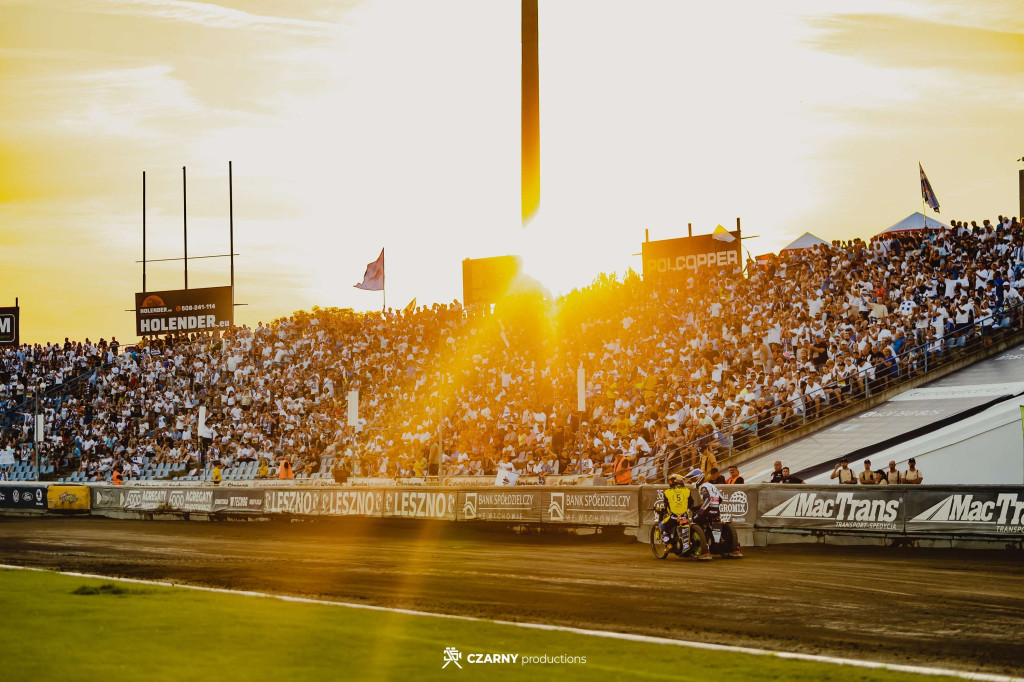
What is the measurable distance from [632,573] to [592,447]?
12851 millimetres

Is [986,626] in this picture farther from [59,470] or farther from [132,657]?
[59,470]

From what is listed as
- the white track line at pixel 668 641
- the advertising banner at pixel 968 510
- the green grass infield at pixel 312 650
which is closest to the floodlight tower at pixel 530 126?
the advertising banner at pixel 968 510

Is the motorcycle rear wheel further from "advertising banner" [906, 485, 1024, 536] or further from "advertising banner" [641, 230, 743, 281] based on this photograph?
"advertising banner" [641, 230, 743, 281]

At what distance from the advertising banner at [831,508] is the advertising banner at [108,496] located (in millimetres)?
23045

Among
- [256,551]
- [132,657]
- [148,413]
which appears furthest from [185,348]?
[132,657]

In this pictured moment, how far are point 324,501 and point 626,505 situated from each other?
10186 millimetres

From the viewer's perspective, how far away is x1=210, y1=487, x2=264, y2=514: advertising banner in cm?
3250

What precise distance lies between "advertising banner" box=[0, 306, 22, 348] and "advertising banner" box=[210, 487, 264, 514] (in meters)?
34.1

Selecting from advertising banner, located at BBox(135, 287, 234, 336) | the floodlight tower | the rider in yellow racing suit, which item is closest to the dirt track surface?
the rider in yellow racing suit

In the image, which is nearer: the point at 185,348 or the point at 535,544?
the point at 535,544

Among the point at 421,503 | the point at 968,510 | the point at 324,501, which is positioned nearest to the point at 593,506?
the point at 421,503

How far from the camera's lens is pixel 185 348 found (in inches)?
1992

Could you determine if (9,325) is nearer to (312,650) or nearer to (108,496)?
(108,496)

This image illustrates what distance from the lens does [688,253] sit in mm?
46094
